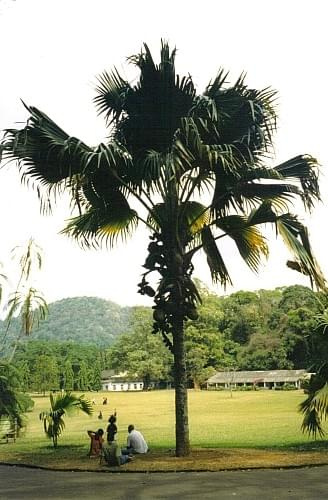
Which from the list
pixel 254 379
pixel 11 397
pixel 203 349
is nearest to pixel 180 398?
pixel 11 397

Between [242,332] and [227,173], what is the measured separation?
8093 centimetres

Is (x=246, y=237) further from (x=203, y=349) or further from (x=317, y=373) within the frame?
(x=203, y=349)

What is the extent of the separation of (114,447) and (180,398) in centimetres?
173

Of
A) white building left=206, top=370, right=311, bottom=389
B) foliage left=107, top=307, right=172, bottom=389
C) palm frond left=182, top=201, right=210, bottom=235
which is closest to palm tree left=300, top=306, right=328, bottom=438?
palm frond left=182, top=201, right=210, bottom=235

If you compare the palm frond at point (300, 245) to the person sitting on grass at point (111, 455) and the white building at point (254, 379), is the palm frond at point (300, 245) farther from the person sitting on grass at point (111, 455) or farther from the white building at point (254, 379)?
the white building at point (254, 379)

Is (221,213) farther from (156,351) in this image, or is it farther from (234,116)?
(156,351)

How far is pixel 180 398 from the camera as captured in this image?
11750 millimetres

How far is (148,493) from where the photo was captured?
8.15 meters

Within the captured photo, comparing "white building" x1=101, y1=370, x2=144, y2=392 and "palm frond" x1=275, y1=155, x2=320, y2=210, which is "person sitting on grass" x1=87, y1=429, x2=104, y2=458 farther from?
"white building" x1=101, y1=370, x2=144, y2=392

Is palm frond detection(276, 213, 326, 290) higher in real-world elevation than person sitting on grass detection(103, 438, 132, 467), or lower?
higher

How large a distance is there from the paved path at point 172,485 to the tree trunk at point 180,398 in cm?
182

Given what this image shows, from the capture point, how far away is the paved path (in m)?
7.89

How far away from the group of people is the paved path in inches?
22.6

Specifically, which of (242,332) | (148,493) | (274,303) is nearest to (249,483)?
(148,493)
